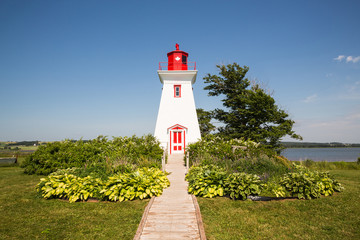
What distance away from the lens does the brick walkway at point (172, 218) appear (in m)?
4.56

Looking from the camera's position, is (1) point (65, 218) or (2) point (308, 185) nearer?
(1) point (65, 218)

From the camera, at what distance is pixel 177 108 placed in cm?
1845

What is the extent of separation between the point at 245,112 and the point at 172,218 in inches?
726

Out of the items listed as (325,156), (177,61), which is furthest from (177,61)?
(325,156)

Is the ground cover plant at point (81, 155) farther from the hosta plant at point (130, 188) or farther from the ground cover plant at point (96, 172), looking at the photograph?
the hosta plant at point (130, 188)

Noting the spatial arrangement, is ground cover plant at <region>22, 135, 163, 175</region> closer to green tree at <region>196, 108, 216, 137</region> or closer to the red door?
the red door

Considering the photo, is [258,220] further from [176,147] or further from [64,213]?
[176,147]

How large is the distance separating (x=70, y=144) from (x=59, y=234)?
9493 mm

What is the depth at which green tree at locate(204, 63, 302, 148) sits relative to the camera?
21344mm

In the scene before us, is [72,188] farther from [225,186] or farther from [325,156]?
[325,156]

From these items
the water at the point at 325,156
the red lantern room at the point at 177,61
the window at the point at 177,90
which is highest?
the red lantern room at the point at 177,61

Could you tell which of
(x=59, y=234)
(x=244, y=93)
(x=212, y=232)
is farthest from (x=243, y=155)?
(x=244, y=93)

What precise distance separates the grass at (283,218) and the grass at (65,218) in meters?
2.14

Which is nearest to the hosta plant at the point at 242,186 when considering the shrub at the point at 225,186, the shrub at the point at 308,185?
the shrub at the point at 225,186
